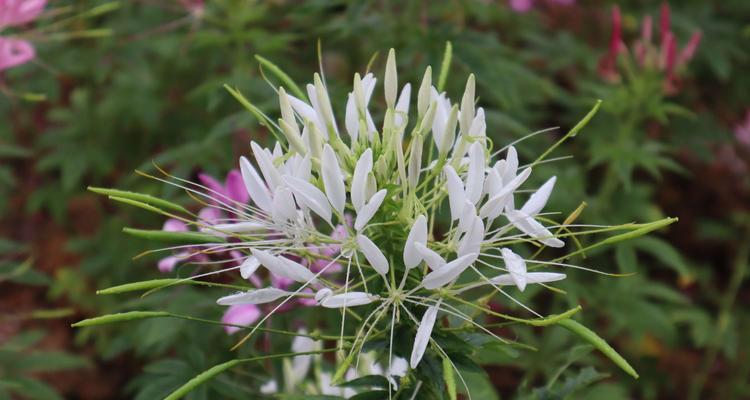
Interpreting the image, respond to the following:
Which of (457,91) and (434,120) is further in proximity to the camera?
(457,91)

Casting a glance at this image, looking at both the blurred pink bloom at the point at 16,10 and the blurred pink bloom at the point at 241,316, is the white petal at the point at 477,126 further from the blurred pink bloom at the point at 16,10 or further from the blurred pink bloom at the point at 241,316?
the blurred pink bloom at the point at 16,10

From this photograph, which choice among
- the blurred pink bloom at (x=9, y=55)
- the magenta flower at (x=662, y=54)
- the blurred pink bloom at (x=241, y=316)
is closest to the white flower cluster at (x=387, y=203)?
the blurred pink bloom at (x=241, y=316)

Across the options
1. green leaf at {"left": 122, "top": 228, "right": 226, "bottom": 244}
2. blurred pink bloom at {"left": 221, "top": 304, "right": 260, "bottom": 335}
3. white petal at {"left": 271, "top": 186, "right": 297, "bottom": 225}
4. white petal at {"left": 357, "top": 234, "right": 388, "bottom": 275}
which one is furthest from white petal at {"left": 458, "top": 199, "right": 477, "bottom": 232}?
blurred pink bloom at {"left": 221, "top": 304, "right": 260, "bottom": 335}

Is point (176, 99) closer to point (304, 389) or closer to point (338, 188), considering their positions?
point (304, 389)

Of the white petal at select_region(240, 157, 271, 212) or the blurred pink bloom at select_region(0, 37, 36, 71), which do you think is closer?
the white petal at select_region(240, 157, 271, 212)

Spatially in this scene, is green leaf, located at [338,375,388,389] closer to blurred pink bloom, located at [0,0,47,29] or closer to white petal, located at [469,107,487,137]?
white petal, located at [469,107,487,137]

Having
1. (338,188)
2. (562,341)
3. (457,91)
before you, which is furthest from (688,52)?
(338,188)

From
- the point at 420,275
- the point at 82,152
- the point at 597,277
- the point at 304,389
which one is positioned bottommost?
the point at 597,277
